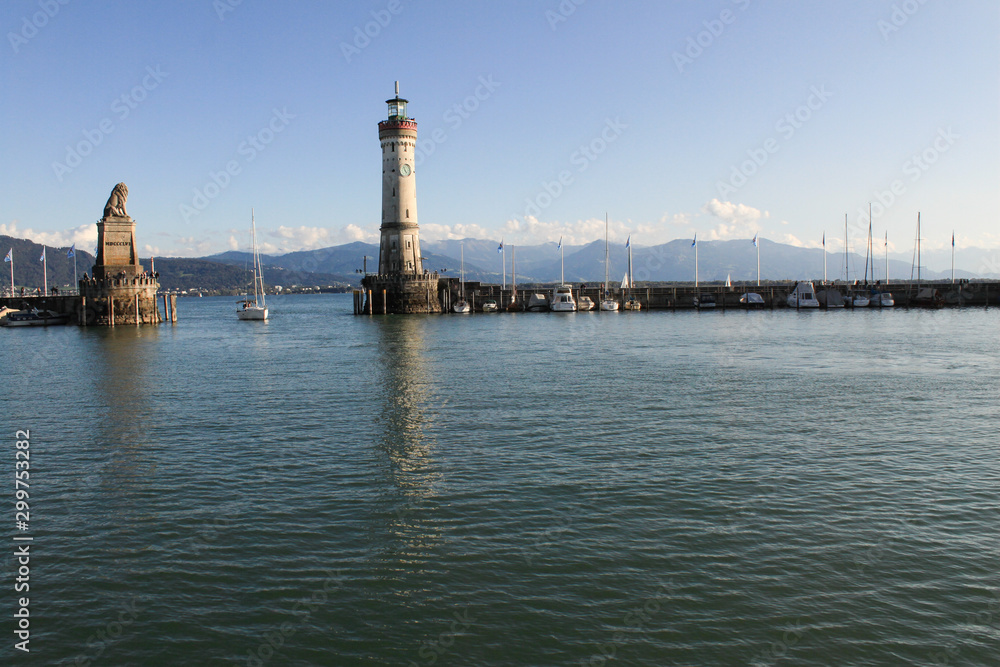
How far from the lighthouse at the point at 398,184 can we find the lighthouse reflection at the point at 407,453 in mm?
52182

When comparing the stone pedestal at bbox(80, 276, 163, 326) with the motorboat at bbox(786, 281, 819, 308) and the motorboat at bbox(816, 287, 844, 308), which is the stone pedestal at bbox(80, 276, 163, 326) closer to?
the motorboat at bbox(786, 281, 819, 308)

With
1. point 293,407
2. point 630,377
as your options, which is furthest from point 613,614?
point 630,377

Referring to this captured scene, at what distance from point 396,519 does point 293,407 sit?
1584 cm

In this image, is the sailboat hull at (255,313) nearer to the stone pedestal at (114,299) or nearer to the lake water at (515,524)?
the stone pedestal at (114,299)

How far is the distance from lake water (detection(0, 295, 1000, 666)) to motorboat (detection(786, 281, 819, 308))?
264ft

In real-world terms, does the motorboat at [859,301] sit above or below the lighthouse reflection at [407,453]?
above

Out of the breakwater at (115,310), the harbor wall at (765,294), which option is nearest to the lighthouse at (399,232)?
the harbor wall at (765,294)

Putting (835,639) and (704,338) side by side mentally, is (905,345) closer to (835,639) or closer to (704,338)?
(704,338)

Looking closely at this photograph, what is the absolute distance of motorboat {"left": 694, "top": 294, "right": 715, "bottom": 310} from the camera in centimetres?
11681

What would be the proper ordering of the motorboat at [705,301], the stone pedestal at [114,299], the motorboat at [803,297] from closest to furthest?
the stone pedestal at [114,299], the motorboat at [803,297], the motorboat at [705,301]

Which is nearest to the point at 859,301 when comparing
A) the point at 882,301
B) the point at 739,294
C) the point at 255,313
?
the point at 882,301

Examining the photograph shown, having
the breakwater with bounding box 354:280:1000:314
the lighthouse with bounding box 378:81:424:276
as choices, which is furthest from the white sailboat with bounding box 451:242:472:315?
the lighthouse with bounding box 378:81:424:276

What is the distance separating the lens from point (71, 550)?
50.0 ft

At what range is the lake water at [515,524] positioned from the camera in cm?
1169
